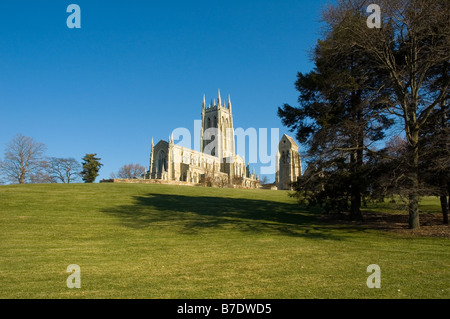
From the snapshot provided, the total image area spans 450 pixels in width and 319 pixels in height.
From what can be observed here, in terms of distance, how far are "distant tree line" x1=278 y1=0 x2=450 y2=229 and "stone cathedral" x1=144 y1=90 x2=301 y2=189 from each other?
114 ft

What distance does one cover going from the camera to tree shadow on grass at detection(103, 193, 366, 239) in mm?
13484

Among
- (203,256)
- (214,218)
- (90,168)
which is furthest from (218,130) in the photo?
(203,256)

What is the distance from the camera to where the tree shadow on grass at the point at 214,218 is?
13484mm

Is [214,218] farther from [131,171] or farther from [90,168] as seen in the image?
[131,171]

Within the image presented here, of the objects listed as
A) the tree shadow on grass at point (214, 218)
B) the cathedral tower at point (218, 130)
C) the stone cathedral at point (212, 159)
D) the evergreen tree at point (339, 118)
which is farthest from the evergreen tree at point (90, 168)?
the cathedral tower at point (218, 130)

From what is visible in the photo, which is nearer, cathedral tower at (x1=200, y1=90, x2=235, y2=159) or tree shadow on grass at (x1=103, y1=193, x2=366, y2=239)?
tree shadow on grass at (x1=103, y1=193, x2=366, y2=239)

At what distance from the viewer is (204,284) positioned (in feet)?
18.9

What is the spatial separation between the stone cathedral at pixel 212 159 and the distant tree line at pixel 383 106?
34798 millimetres

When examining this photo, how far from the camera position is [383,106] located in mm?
14531

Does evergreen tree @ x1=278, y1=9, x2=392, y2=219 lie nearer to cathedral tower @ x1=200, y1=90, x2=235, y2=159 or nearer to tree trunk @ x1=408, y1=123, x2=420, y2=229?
tree trunk @ x1=408, y1=123, x2=420, y2=229

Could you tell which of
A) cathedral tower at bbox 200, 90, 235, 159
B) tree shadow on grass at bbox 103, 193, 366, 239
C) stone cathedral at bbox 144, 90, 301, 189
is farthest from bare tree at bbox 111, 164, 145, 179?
tree shadow on grass at bbox 103, 193, 366, 239

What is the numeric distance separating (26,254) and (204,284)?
6206mm

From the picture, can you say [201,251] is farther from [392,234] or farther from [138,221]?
[392,234]
